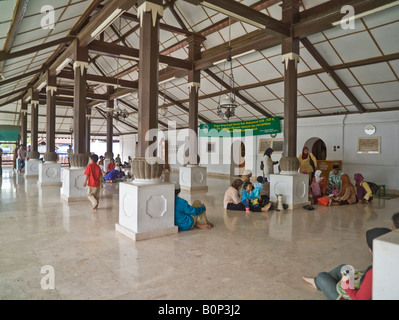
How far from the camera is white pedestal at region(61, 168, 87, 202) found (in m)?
6.46

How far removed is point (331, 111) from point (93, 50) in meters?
8.14

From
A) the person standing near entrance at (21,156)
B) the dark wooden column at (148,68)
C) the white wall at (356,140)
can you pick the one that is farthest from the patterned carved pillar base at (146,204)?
the person standing near entrance at (21,156)

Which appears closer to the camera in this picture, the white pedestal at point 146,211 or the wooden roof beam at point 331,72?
the white pedestal at point 146,211

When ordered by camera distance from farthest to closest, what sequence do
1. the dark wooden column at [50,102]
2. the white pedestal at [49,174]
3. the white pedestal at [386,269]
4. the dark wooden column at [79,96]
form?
1. the dark wooden column at [50,102]
2. the white pedestal at [49,174]
3. the dark wooden column at [79,96]
4. the white pedestal at [386,269]

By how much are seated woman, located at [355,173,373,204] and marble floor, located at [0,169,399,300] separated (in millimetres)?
1492

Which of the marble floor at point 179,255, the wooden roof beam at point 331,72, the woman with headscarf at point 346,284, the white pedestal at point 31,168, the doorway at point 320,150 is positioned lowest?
the marble floor at point 179,255

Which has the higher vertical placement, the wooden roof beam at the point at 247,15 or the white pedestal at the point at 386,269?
the wooden roof beam at the point at 247,15

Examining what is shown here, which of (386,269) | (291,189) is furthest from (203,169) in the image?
(386,269)

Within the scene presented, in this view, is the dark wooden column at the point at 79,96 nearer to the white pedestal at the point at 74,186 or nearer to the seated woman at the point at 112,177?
the white pedestal at the point at 74,186

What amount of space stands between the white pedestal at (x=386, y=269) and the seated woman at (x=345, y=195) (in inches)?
209

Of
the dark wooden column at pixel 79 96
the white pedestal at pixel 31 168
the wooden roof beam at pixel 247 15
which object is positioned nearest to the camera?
the wooden roof beam at pixel 247 15

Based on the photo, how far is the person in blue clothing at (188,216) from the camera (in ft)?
14.1

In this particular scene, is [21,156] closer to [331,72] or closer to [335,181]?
[335,181]
